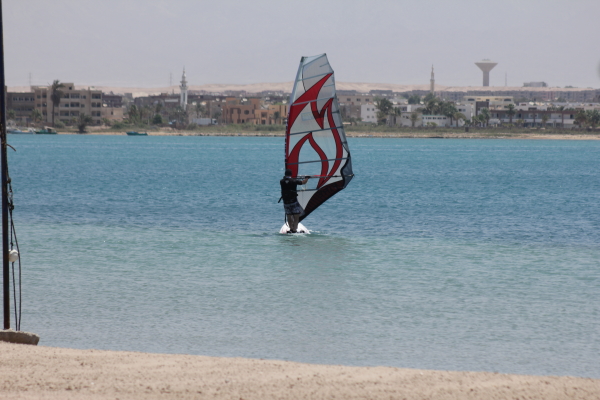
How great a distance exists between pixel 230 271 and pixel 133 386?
8424 millimetres

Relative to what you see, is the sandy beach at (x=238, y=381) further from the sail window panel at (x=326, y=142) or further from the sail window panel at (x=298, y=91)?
the sail window panel at (x=326, y=142)

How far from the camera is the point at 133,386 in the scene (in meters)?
7.70

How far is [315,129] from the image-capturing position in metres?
21.8

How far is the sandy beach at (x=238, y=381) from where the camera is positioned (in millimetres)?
7551

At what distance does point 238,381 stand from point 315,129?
14.3 m

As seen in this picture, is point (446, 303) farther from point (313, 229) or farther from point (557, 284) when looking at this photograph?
point (313, 229)

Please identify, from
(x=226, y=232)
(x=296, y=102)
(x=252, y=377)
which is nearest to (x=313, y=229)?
(x=226, y=232)

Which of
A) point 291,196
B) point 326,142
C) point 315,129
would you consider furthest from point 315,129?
Result: point 291,196

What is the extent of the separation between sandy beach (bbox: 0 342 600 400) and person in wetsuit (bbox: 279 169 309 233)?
39.8ft

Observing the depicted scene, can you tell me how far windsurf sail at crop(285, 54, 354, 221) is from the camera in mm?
21422

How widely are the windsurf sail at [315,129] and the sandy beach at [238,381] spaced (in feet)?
42.9

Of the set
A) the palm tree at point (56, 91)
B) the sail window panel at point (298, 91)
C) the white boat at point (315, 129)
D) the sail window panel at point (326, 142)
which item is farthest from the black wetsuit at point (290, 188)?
the palm tree at point (56, 91)

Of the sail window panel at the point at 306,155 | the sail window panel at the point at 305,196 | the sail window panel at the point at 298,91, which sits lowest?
the sail window panel at the point at 305,196

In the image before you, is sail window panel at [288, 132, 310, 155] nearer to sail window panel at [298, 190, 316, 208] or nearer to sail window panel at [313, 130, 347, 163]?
sail window panel at [313, 130, 347, 163]
